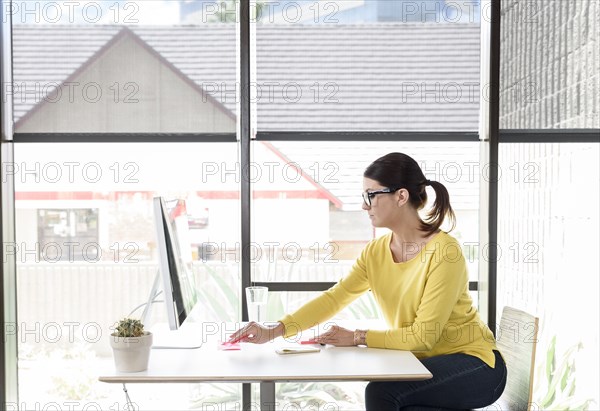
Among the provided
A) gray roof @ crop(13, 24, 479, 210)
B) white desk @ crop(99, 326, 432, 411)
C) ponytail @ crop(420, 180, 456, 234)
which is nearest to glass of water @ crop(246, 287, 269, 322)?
white desk @ crop(99, 326, 432, 411)

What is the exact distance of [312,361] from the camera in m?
2.05

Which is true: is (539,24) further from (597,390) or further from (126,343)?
(126,343)

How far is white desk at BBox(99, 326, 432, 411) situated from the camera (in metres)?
1.88

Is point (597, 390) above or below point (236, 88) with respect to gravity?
below

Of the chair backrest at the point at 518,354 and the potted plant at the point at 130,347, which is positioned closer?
the potted plant at the point at 130,347

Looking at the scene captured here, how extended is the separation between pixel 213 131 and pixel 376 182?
96 cm

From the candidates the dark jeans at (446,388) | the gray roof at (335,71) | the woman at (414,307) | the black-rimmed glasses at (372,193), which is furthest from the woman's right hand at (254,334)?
the gray roof at (335,71)

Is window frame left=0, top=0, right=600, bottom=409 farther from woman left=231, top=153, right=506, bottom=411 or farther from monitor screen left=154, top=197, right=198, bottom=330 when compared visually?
woman left=231, top=153, right=506, bottom=411

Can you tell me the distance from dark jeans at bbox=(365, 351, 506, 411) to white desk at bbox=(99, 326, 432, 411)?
104mm

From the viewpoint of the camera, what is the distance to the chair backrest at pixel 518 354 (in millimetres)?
2268

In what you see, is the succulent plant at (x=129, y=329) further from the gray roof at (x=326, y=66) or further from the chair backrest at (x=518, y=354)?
the gray roof at (x=326, y=66)

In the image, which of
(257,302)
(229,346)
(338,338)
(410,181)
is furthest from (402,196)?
(229,346)

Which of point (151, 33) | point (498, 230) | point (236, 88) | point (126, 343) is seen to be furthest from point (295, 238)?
point (126, 343)

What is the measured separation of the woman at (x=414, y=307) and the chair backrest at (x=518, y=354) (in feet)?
0.29
